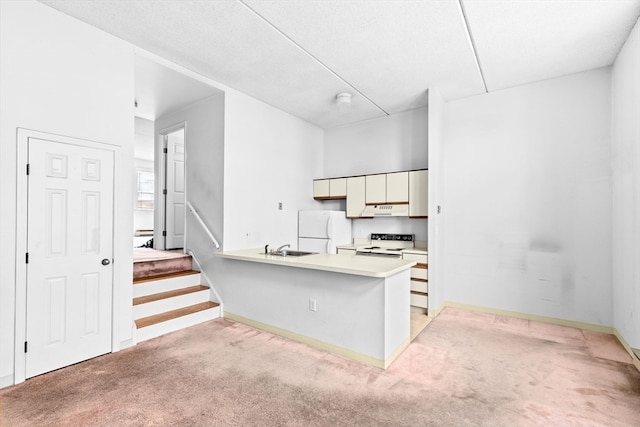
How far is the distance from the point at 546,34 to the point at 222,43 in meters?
→ 3.12

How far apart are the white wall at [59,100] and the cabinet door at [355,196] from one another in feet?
10.6

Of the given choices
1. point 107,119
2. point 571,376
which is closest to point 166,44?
point 107,119

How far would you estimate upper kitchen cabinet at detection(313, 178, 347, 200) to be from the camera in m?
5.33

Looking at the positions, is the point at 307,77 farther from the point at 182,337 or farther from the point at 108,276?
the point at 182,337

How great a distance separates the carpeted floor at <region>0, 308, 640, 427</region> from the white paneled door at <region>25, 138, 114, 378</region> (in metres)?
0.22

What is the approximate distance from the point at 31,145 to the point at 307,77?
Answer: 9.17 feet

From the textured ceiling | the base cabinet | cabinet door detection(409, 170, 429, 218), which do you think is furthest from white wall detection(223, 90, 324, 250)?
the base cabinet

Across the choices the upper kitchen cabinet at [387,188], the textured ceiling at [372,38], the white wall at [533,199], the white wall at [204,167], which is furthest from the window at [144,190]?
the white wall at [533,199]

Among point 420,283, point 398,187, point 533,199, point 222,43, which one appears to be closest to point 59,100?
point 222,43

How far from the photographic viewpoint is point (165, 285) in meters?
3.88

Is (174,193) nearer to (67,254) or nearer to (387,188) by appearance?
(67,254)

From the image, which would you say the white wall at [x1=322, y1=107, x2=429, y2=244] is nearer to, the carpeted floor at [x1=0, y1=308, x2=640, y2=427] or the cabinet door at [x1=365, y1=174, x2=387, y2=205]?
the cabinet door at [x1=365, y1=174, x2=387, y2=205]

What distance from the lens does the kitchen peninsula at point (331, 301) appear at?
8.81 feet

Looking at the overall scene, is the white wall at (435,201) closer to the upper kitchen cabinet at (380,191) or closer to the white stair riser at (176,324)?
the upper kitchen cabinet at (380,191)
